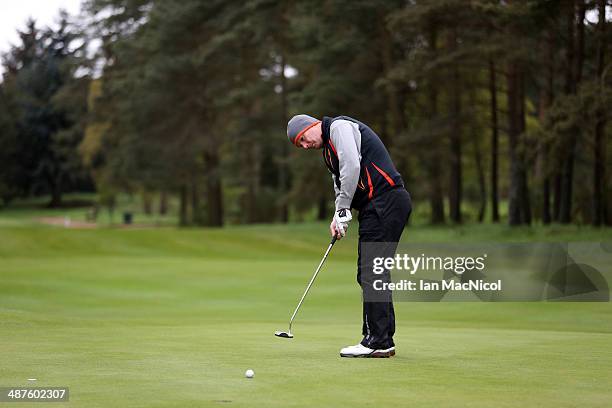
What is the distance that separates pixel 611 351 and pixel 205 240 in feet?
89.1

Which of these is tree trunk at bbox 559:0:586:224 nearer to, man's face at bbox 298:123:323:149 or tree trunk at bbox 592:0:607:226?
tree trunk at bbox 592:0:607:226

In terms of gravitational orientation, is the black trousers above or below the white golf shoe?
above

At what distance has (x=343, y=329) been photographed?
36.3 feet

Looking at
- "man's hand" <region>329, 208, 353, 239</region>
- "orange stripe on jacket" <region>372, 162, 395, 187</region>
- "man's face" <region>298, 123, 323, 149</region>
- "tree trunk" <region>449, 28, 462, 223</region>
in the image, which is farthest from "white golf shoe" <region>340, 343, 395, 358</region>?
"tree trunk" <region>449, 28, 462, 223</region>

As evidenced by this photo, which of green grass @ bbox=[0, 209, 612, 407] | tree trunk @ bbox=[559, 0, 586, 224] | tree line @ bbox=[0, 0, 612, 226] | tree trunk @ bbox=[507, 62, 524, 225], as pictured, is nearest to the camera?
green grass @ bbox=[0, 209, 612, 407]

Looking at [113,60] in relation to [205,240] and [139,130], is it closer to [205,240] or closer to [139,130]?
[139,130]

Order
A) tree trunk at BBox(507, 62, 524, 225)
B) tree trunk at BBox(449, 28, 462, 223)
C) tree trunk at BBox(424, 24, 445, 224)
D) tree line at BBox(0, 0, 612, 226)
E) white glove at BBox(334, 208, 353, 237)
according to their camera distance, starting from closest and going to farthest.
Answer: white glove at BBox(334, 208, 353, 237)
tree line at BBox(0, 0, 612, 226)
tree trunk at BBox(507, 62, 524, 225)
tree trunk at BBox(449, 28, 462, 223)
tree trunk at BBox(424, 24, 445, 224)

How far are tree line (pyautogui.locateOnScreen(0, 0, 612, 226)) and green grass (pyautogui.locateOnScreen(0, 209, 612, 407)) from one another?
1273 cm

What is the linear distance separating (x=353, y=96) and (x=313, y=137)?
34943 mm

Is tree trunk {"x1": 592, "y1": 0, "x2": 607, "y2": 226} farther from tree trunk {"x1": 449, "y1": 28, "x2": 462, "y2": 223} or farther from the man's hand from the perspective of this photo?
the man's hand

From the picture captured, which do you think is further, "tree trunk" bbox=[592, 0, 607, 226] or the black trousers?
"tree trunk" bbox=[592, 0, 607, 226]

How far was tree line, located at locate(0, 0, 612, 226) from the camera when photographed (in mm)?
31109

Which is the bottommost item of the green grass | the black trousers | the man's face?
the green grass

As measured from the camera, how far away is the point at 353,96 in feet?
139
